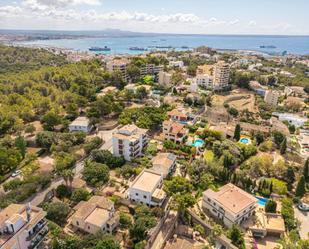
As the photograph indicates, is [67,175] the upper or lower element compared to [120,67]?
lower

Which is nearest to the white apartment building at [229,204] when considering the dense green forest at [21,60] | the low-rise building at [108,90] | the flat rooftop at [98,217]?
the flat rooftop at [98,217]

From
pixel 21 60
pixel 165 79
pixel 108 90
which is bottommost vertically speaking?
pixel 21 60

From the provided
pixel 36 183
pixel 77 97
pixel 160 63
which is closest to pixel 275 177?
pixel 36 183

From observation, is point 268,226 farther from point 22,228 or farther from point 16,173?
point 16,173

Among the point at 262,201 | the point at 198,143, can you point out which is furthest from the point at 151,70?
the point at 262,201

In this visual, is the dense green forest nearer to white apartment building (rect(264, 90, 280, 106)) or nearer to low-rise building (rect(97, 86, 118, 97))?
low-rise building (rect(97, 86, 118, 97))

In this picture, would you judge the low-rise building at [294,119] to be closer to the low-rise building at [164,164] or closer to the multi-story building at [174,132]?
the multi-story building at [174,132]
